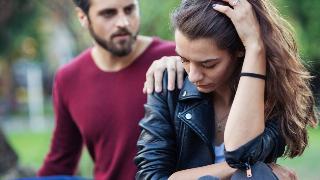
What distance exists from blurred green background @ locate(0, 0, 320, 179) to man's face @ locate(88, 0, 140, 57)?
26 centimetres

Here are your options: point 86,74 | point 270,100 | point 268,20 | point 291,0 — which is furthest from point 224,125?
point 291,0

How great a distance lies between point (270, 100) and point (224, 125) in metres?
0.25

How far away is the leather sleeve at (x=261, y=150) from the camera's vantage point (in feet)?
8.52

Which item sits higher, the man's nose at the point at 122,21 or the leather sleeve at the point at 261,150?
the man's nose at the point at 122,21

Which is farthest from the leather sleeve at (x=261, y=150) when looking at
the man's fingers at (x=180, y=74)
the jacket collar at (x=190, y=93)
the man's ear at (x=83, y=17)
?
the man's ear at (x=83, y=17)

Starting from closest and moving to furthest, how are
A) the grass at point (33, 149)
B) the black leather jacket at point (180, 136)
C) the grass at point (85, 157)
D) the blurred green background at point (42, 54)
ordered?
the black leather jacket at point (180, 136) → the blurred green background at point (42, 54) → the grass at point (85, 157) → the grass at point (33, 149)

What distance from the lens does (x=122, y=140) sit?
12.7 feet

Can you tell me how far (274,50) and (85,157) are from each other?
8210mm

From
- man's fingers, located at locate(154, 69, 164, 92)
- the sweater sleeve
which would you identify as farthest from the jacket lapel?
the sweater sleeve

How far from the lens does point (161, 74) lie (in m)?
3.04

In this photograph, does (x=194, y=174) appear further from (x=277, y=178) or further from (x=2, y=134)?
(x=2, y=134)

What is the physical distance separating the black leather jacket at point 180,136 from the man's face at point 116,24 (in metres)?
1.13

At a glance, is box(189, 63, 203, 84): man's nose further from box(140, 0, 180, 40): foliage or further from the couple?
box(140, 0, 180, 40): foliage

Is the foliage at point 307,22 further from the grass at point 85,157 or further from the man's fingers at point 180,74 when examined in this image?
the man's fingers at point 180,74
